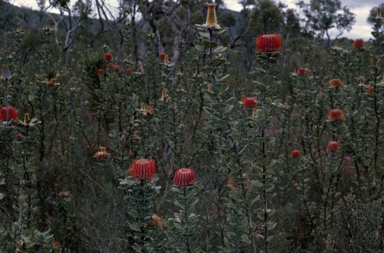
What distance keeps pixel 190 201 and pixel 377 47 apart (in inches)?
114

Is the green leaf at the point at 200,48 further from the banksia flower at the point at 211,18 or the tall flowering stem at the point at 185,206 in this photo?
the tall flowering stem at the point at 185,206

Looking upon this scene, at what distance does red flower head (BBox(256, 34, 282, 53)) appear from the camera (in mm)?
1710

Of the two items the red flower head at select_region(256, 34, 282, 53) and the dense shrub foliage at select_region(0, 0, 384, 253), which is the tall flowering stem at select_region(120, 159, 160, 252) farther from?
the red flower head at select_region(256, 34, 282, 53)

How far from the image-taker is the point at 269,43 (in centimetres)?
172

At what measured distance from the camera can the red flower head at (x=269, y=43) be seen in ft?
5.61

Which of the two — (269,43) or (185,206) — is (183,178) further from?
(269,43)

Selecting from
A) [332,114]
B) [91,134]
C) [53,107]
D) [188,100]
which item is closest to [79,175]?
[53,107]

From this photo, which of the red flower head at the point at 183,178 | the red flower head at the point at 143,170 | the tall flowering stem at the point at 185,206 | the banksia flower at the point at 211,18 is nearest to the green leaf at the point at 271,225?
the tall flowering stem at the point at 185,206

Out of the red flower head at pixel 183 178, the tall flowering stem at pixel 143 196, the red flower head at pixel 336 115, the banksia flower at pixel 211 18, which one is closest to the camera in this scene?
the banksia flower at pixel 211 18

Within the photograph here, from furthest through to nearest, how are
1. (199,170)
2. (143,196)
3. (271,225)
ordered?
(199,170) < (271,225) < (143,196)

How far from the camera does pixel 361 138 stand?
149 inches

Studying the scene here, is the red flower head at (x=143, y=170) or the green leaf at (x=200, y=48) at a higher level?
the green leaf at (x=200, y=48)

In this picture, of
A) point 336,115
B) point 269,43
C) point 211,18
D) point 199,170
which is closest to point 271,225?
point 269,43

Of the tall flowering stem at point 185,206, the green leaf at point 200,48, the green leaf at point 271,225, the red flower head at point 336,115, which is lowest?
the green leaf at point 271,225
